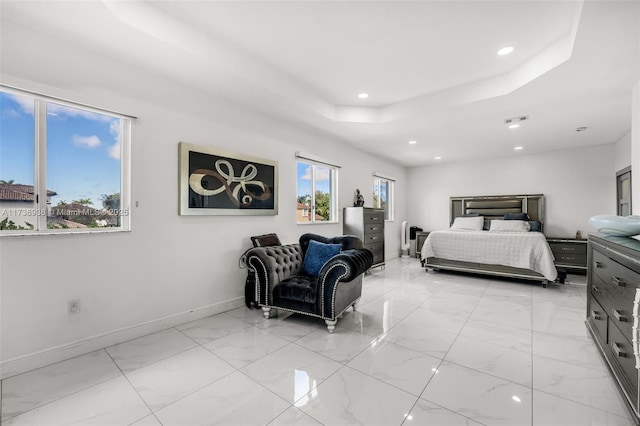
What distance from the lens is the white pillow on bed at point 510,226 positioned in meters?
5.72

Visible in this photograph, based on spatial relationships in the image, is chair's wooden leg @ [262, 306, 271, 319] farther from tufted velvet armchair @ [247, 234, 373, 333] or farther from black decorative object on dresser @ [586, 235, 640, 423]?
black decorative object on dresser @ [586, 235, 640, 423]

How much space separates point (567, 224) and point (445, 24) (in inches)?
231

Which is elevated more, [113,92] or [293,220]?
[113,92]

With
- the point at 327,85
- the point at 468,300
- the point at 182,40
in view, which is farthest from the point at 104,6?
the point at 468,300

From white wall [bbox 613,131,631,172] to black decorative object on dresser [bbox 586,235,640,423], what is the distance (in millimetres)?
3686

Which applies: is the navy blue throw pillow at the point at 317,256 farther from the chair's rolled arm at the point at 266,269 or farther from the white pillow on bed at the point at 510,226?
the white pillow on bed at the point at 510,226

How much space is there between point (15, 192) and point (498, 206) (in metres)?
7.90

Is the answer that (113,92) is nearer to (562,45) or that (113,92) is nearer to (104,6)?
(104,6)

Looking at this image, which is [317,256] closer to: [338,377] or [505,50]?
[338,377]

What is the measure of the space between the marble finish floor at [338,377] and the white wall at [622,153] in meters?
3.47

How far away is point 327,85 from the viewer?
11.3ft

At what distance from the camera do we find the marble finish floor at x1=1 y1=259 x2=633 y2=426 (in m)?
1.61

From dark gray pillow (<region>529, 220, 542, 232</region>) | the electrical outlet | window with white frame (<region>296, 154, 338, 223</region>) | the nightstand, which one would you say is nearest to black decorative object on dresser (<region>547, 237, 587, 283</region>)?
dark gray pillow (<region>529, 220, 542, 232</region>)

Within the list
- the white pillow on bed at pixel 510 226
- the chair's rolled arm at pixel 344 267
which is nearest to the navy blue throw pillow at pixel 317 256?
the chair's rolled arm at pixel 344 267
